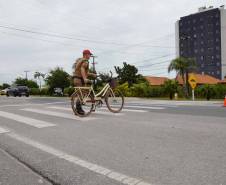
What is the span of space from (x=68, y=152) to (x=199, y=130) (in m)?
2.48

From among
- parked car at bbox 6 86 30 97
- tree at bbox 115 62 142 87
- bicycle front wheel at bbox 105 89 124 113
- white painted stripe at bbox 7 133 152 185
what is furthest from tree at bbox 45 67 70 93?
white painted stripe at bbox 7 133 152 185

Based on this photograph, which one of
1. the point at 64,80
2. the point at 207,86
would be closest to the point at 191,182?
the point at 207,86

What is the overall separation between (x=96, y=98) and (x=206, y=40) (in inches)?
Answer: 4530

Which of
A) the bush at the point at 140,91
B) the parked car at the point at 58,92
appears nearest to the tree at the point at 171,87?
the bush at the point at 140,91

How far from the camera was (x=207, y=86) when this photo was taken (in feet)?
127

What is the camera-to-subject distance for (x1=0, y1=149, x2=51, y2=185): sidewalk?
3061mm

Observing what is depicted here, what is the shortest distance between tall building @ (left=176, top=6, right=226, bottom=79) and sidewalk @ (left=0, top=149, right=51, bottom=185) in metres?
111

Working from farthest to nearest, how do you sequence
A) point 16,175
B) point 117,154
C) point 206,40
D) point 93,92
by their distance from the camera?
point 206,40, point 93,92, point 117,154, point 16,175

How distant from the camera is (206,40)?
116 meters

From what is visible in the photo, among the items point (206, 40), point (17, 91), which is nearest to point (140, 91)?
point (17, 91)

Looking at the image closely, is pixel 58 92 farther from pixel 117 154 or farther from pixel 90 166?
pixel 90 166

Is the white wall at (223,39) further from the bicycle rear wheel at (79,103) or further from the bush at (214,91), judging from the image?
the bicycle rear wheel at (79,103)

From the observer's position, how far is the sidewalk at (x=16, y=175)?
3061 millimetres

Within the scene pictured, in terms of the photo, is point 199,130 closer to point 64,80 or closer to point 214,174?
point 214,174
